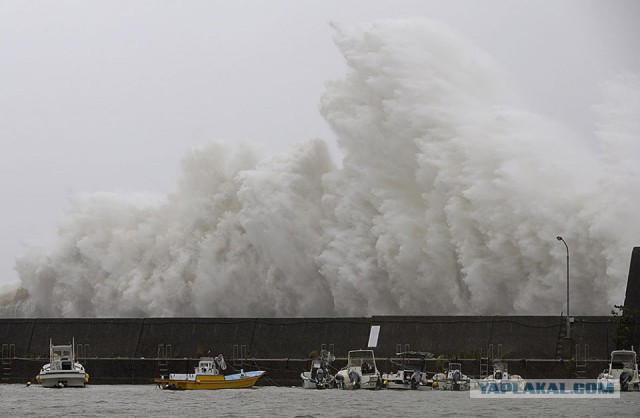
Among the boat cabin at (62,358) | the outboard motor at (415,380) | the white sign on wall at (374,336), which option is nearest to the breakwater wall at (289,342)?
the white sign on wall at (374,336)

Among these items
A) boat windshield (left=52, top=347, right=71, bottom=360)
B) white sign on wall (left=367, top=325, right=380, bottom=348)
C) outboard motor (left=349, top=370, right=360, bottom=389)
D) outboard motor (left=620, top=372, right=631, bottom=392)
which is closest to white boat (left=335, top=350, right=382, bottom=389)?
outboard motor (left=349, top=370, right=360, bottom=389)

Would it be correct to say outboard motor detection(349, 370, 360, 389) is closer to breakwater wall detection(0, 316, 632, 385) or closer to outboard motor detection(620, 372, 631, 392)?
breakwater wall detection(0, 316, 632, 385)

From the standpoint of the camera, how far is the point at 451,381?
180 feet

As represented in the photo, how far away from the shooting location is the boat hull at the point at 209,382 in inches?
2264

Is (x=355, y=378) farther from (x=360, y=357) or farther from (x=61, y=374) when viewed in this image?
(x=61, y=374)

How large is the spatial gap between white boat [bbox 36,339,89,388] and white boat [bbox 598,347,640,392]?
1999cm

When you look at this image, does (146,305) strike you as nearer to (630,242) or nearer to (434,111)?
(434,111)

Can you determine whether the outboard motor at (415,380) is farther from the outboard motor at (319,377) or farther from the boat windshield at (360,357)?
the outboard motor at (319,377)

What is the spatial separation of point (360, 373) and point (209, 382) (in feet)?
19.7

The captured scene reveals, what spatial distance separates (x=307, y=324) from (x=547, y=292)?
1011 cm

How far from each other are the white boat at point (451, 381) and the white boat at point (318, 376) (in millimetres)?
4016

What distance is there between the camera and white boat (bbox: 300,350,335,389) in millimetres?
56312

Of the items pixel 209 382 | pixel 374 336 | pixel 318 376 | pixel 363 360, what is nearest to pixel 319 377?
pixel 318 376

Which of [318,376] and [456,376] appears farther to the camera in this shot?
[318,376]
